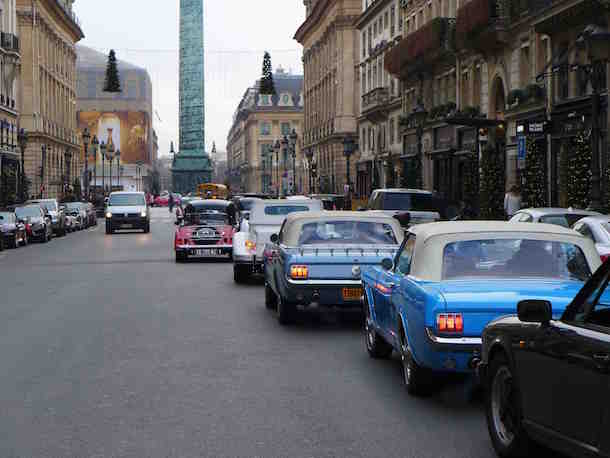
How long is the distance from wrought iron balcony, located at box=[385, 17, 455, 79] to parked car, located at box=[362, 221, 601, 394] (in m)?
36.9

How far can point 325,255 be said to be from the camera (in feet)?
45.0

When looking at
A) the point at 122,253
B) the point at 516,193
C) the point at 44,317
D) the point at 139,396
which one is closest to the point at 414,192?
the point at 516,193

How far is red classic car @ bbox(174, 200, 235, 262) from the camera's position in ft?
93.5

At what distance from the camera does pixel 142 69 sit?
16725 centimetres

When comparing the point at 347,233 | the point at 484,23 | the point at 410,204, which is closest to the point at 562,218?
the point at 347,233

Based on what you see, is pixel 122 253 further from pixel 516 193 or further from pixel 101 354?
pixel 101 354

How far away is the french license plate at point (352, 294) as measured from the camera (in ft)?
44.5

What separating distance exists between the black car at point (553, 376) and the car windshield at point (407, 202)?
25.9 metres

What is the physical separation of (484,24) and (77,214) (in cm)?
2694

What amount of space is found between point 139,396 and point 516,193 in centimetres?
2513

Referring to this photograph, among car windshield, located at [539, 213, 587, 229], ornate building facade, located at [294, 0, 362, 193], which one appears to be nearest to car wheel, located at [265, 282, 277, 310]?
car windshield, located at [539, 213, 587, 229]

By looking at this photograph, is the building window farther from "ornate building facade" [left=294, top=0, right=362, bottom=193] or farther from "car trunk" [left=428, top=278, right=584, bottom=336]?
"car trunk" [left=428, top=278, right=584, bottom=336]

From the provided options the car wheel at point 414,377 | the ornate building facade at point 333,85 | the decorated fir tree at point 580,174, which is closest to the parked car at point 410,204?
the decorated fir tree at point 580,174

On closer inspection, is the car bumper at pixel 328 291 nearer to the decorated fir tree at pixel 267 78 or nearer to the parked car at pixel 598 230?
the parked car at pixel 598 230
